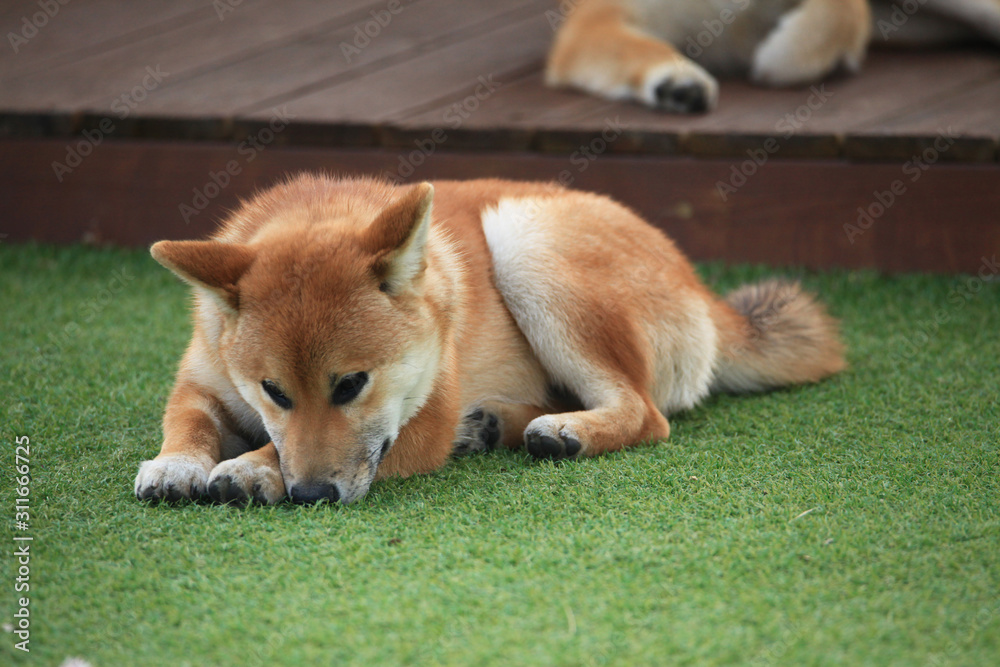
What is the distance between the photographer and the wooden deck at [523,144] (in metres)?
4.05

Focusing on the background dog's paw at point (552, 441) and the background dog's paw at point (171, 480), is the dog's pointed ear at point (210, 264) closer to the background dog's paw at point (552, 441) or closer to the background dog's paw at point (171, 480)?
the background dog's paw at point (171, 480)

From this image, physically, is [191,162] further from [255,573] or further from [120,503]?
[255,573]

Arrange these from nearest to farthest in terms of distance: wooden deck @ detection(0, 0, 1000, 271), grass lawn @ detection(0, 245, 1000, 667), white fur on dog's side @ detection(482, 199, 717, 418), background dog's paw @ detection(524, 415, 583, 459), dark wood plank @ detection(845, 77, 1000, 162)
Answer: grass lawn @ detection(0, 245, 1000, 667), background dog's paw @ detection(524, 415, 583, 459), white fur on dog's side @ detection(482, 199, 717, 418), dark wood plank @ detection(845, 77, 1000, 162), wooden deck @ detection(0, 0, 1000, 271)

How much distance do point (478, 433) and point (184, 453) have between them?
0.87 m

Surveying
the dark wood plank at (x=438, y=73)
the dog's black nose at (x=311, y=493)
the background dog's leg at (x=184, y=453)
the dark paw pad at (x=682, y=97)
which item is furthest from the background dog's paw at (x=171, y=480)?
the dark paw pad at (x=682, y=97)

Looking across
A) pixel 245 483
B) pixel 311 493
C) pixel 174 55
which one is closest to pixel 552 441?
pixel 311 493

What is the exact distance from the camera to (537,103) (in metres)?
4.48

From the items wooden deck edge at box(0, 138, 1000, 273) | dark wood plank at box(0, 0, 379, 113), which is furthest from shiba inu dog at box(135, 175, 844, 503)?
dark wood plank at box(0, 0, 379, 113)

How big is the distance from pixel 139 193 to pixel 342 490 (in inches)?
109

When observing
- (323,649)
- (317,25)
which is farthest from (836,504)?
(317,25)

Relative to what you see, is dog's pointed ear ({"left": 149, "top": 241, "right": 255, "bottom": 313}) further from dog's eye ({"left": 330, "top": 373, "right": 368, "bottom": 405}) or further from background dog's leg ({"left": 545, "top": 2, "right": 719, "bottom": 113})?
background dog's leg ({"left": 545, "top": 2, "right": 719, "bottom": 113})

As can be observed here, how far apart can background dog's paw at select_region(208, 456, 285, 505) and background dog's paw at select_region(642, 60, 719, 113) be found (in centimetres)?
271

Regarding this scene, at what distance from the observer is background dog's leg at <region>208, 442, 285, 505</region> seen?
2.32m

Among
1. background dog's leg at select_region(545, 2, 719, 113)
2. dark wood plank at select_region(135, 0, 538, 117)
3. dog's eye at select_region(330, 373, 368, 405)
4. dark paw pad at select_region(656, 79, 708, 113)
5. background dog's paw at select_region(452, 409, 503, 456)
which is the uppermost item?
dark wood plank at select_region(135, 0, 538, 117)
